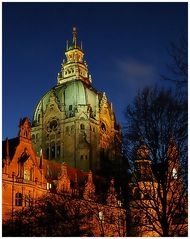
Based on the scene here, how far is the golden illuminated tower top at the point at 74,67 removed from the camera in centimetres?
11494

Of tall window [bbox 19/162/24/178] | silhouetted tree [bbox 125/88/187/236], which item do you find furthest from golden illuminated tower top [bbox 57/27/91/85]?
silhouetted tree [bbox 125/88/187/236]

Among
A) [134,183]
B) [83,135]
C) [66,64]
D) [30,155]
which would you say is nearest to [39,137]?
[83,135]

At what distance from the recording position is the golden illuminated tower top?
114938 mm

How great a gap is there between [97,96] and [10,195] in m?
62.4

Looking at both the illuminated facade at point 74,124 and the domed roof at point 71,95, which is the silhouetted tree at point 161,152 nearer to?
the illuminated facade at point 74,124

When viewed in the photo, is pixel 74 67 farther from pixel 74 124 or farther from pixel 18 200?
pixel 18 200

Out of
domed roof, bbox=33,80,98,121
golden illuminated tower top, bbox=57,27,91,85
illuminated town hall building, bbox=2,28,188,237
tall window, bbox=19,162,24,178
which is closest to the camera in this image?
tall window, bbox=19,162,24,178

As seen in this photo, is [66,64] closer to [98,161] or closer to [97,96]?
[97,96]

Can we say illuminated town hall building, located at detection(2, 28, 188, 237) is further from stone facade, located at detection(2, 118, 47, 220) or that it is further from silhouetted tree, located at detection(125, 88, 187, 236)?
silhouetted tree, located at detection(125, 88, 187, 236)

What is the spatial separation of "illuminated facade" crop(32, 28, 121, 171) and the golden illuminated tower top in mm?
581

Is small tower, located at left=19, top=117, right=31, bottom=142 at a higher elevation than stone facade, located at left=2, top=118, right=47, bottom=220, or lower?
higher

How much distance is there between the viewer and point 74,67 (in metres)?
116

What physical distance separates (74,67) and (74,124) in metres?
21.8

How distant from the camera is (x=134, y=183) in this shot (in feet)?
110
